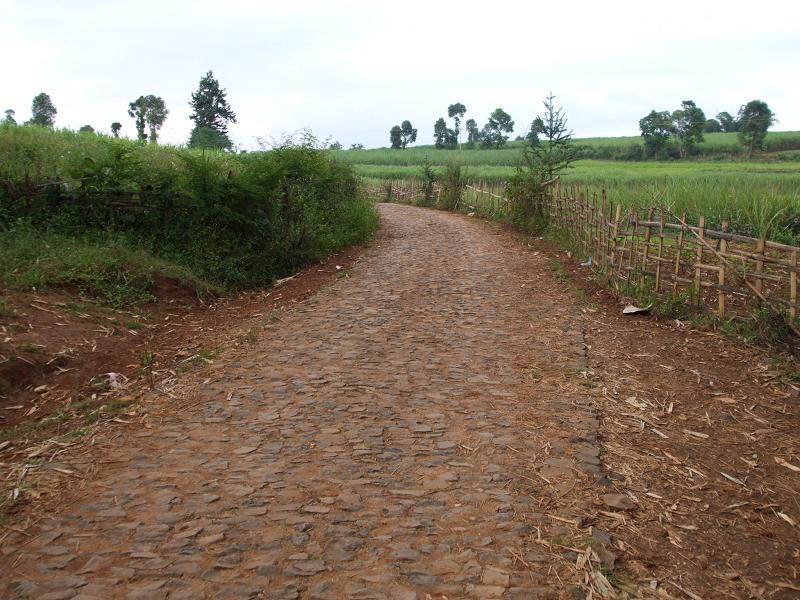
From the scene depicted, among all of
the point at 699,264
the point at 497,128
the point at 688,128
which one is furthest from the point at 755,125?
the point at 699,264

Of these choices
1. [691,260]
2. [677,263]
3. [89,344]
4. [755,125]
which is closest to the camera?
[89,344]

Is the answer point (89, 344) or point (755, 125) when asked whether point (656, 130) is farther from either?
point (89, 344)

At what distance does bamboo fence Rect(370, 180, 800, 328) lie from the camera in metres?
6.75

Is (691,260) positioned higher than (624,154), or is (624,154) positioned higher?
(624,154)

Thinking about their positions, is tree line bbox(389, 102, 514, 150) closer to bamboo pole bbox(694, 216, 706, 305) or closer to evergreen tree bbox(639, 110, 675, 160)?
evergreen tree bbox(639, 110, 675, 160)

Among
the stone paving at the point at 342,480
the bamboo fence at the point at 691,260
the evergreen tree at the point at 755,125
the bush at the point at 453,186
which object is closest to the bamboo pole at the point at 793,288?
the bamboo fence at the point at 691,260

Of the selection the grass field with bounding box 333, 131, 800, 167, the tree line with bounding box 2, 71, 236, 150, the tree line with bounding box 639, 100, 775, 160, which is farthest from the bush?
the tree line with bounding box 639, 100, 775, 160

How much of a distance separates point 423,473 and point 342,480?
0.52 meters

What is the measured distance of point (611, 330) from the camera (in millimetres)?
7793

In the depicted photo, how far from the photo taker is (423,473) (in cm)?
415

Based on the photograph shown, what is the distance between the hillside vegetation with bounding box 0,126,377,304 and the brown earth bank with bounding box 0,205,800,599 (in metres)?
1.43

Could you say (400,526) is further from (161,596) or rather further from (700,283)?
(700,283)

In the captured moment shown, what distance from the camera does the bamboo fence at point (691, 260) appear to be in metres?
6.75

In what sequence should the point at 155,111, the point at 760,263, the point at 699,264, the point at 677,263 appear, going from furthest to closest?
the point at 155,111, the point at 677,263, the point at 699,264, the point at 760,263
